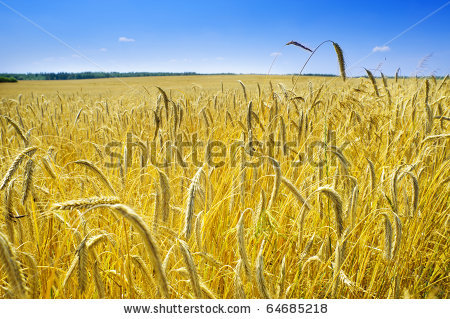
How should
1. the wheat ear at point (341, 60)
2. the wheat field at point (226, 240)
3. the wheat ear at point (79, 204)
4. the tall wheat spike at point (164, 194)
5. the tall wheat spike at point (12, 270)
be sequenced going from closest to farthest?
the tall wheat spike at point (12, 270) → the wheat ear at point (79, 204) → the wheat field at point (226, 240) → the tall wheat spike at point (164, 194) → the wheat ear at point (341, 60)

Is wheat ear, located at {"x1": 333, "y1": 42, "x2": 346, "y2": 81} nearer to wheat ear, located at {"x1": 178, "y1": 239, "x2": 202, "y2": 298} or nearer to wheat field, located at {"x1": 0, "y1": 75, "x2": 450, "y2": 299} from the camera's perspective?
wheat field, located at {"x1": 0, "y1": 75, "x2": 450, "y2": 299}

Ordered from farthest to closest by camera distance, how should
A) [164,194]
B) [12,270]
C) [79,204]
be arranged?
1. [164,194]
2. [79,204]
3. [12,270]

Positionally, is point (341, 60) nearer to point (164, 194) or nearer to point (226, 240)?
point (226, 240)

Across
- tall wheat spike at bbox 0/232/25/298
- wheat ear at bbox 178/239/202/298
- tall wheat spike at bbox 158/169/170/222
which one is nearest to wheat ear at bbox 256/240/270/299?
wheat ear at bbox 178/239/202/298

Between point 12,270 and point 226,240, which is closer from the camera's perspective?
point 12,270

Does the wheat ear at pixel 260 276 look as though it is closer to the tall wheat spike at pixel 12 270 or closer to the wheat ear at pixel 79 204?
the wheat ear at pixel 79 204

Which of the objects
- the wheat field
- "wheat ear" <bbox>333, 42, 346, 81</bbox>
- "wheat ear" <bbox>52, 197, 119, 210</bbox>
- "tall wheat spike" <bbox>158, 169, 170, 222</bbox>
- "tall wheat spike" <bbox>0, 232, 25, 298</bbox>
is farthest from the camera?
"wheat ear" <bbox>333, 42, 346, 81</bbox>

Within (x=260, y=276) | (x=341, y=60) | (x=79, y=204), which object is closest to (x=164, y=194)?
(x=79, y=204)

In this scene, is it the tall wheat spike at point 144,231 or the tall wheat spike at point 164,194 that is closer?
the tall wheat spike at point 144,231

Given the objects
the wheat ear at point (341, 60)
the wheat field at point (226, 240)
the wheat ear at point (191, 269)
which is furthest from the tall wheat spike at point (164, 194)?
the wheat ear at point (341, 60)

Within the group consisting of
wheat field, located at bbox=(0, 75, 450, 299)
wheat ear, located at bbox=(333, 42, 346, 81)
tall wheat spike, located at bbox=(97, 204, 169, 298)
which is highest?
wheat ear, located at bbox=(333, 42, 346, 81)

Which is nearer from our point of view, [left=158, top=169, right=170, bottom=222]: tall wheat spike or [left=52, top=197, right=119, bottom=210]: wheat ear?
[left=52, top=197, right=119, bottom=210]: wheat ear
